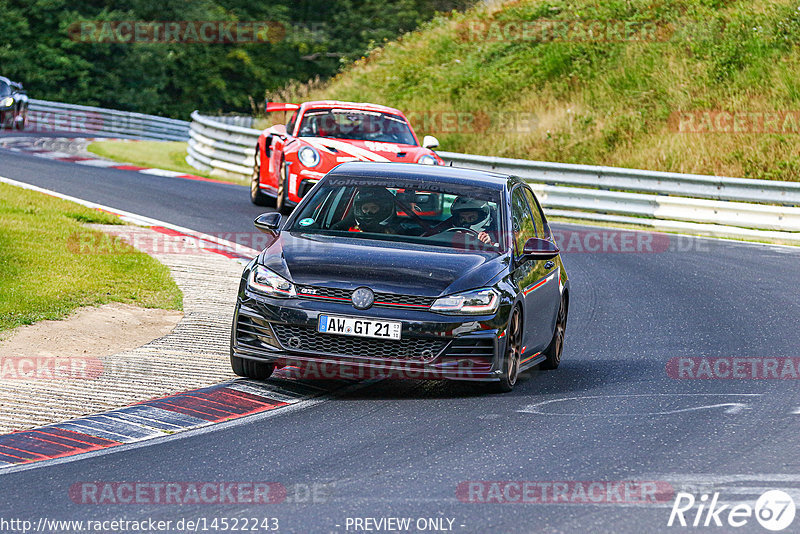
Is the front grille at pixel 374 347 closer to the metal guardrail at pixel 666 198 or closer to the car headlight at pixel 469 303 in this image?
the car headlight at pixel 469 303

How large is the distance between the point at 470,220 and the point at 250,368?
1.94 metres

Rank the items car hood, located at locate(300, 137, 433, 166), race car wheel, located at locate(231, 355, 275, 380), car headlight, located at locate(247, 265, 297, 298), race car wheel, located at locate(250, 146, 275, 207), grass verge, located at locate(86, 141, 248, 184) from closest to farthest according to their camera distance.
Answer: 1. car headlight, located at locate(247, 265, 297, 298)
2. race car wheel, located at locate(231, 355, 275, 380)
3. car hood, located at locate(300, 137, 433, 166)
4. race car wheel, located at locate(250, 146, 275, 207)
5. grass verge, located at locate(86, 141, 248, 184)

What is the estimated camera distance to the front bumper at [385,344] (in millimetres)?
8250

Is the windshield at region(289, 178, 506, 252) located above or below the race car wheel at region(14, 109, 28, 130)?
above

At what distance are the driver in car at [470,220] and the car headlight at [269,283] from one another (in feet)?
4.29

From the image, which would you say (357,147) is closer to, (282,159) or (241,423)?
(282,159)

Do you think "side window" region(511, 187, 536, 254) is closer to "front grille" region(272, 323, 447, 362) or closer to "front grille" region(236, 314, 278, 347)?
"front grille" region(272, 323, 447, 362)

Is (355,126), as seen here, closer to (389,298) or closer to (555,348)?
(555,348)

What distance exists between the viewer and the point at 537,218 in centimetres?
1061

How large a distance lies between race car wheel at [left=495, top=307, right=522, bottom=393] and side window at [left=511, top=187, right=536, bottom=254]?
0.65 metres

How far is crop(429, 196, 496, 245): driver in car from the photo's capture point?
9.33 m

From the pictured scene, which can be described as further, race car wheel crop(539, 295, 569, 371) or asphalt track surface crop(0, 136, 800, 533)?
race car wheel crop(539, 295, 569, 371)

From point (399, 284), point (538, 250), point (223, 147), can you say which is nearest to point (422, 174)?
point (538, 250)

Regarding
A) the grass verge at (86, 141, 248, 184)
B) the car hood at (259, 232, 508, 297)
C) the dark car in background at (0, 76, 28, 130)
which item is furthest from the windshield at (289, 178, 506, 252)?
the dark car in background at (0, 76, 28, 130)
